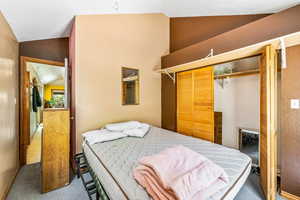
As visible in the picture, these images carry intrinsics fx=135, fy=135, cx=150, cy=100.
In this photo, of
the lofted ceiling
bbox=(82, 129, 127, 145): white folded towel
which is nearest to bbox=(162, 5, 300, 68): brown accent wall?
bbox=(82, 129, 127, 145): white folded towel

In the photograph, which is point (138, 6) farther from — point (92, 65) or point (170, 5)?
point (92, 65)

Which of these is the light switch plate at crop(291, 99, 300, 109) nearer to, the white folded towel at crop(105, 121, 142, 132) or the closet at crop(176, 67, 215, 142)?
the closet at crop(176, 67, 215, 142)

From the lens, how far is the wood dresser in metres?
1.87

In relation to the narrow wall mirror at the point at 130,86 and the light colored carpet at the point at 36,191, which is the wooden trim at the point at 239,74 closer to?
the narrow wall mirror at the point at 130,86

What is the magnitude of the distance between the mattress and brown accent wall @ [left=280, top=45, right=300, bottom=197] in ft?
2.77

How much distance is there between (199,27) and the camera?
3.09 meters

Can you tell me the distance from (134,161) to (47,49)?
3.18m

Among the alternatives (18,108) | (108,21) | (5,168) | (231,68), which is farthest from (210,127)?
(18,108)

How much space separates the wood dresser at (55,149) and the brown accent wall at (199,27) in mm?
2891

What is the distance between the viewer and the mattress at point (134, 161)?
0.95 m

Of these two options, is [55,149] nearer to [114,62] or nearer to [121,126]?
[121,126]

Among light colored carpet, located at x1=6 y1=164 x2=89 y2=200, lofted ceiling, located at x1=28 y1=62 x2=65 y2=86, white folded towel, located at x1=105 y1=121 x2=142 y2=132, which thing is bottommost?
light colored carpet, located at x1=6 y1=164 x2=89 y2=200

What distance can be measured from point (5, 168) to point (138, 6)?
3.32 meters

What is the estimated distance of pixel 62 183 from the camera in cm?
199
